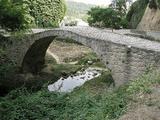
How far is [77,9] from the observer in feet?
157

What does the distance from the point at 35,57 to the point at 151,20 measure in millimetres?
6661

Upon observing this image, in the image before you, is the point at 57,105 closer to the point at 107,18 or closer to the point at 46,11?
the point at 107,18

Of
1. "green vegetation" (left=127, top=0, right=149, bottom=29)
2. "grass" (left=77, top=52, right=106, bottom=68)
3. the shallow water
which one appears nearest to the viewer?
the shallow water

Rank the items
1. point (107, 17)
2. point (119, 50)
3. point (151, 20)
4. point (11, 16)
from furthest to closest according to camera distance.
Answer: point (107, 17), point (151, 20), point (119, 50), point (11, 16)

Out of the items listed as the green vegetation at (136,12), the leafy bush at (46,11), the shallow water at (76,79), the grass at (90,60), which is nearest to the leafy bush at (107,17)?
the green vegetation at (136,12)

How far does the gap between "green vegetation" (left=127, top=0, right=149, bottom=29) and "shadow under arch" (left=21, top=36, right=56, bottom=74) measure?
6.73 m

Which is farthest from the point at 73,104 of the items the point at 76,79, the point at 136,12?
the point at 136,12

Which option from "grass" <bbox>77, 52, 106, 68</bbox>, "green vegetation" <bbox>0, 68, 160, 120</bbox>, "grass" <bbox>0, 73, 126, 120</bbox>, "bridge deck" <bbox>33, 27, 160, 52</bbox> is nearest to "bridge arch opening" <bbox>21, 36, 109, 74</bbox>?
"grass" <bbox>77, 52, 106, 68</bbox>

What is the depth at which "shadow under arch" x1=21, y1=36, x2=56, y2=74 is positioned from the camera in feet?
69.6

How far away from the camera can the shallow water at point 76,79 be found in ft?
63.7

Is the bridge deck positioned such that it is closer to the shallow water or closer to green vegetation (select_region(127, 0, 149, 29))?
the shallow water

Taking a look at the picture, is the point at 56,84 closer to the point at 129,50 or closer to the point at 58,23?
the point at 129,50

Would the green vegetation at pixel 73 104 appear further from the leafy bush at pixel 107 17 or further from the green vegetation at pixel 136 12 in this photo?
the green vegetation at pixel 136 12

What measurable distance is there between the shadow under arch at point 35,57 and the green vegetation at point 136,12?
673 cm
